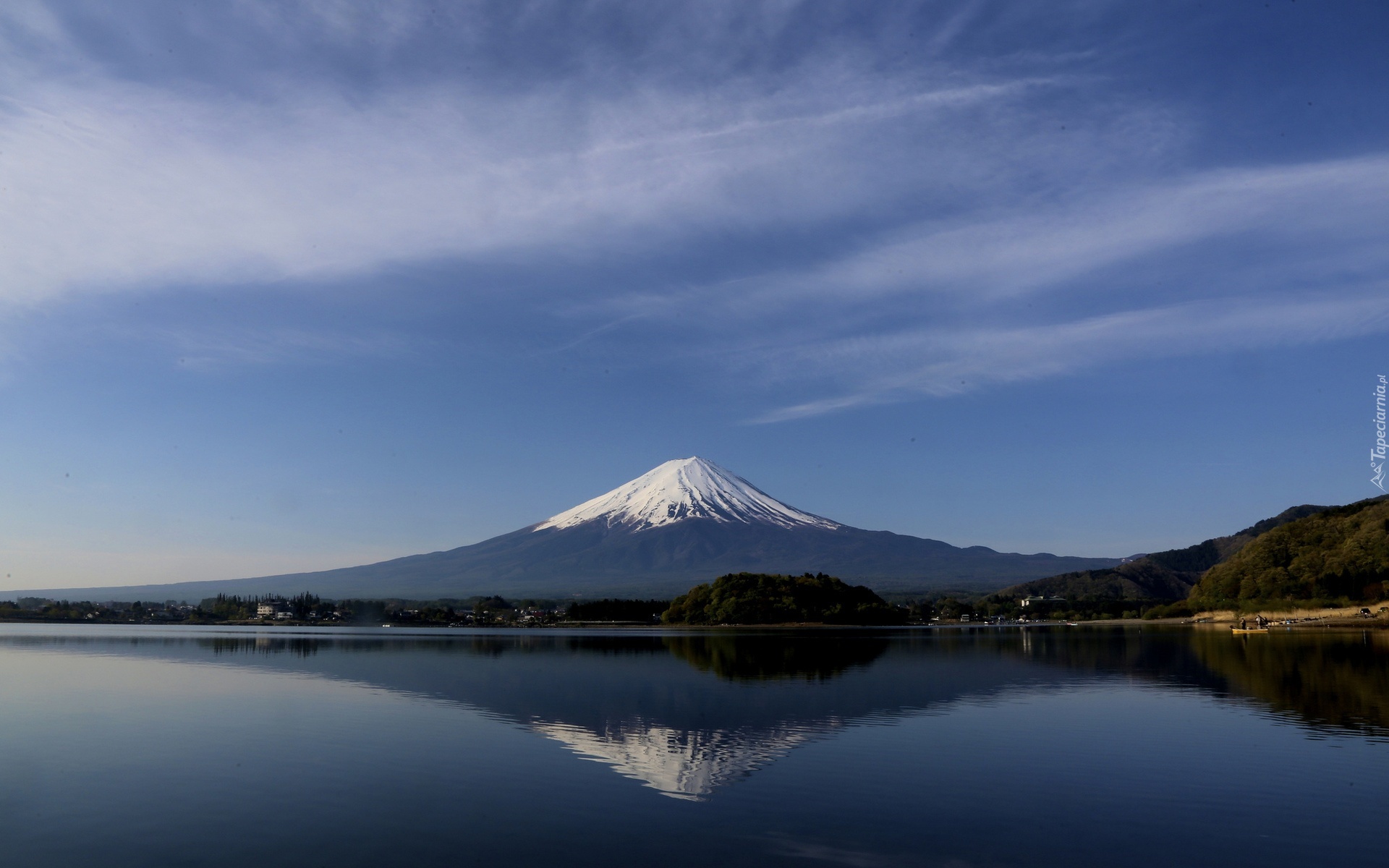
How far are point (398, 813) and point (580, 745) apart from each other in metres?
8.97

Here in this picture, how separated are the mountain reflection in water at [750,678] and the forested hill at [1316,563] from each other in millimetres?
32640

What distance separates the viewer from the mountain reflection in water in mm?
29781

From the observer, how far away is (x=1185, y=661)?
65.0 m

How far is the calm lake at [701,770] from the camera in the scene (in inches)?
692

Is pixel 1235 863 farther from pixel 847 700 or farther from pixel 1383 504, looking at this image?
pixel 1383 504

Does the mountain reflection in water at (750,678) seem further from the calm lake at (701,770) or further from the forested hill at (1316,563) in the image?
the forested hill at (1316,563)

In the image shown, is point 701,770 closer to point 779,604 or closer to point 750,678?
point 750,678

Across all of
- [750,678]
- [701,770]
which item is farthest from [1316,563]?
[701,770]

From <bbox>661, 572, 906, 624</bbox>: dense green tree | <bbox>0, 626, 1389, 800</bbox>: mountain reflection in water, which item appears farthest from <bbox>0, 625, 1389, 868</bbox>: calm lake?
<bbox>661, 572, 906, 624</bbox>: dense green tree

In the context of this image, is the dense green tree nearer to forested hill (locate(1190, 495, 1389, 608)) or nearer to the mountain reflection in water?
forested hill (locate(1190, 495, 1389, 608))

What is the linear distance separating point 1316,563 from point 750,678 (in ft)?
368

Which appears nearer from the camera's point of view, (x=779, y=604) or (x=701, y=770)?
(x=701, y=770)

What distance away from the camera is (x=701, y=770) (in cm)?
2428

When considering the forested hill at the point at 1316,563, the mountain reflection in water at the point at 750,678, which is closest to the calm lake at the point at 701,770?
the mountain reflection in water at the point at 750,678
